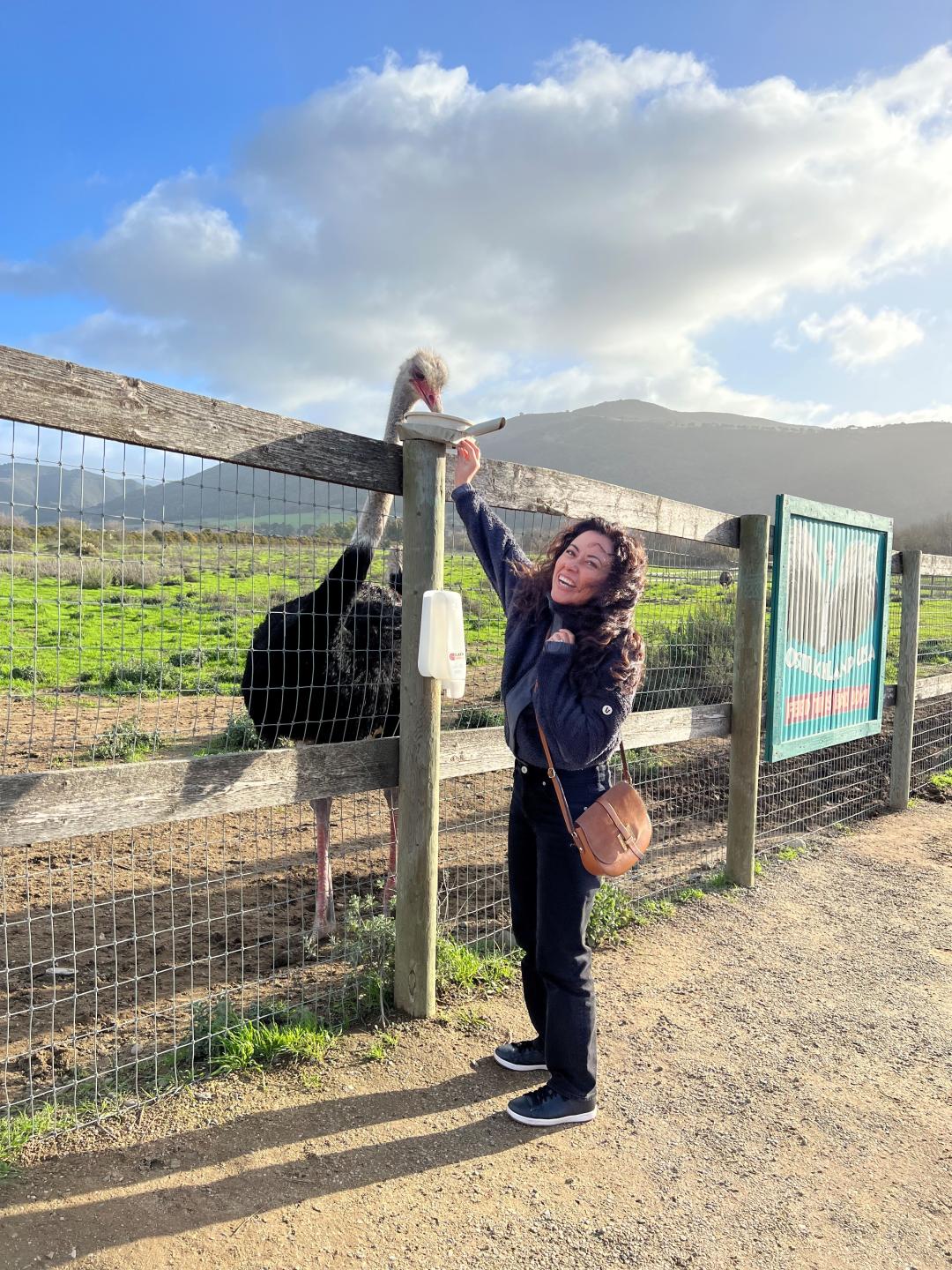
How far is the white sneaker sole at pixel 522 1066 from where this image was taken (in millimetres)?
3402

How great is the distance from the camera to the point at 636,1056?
11.8 ft

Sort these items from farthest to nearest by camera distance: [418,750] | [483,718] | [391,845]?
[483,718]
[391,845]
[418,750]

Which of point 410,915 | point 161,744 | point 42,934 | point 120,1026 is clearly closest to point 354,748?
point 410,915

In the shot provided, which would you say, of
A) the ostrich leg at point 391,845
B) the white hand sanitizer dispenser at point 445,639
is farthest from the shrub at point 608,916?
the white hand sanitizer dispenser at point 445,639

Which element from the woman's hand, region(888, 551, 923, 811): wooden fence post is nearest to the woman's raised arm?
the woman's hand

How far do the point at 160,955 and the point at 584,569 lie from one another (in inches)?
111

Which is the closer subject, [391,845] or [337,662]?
[337,662]

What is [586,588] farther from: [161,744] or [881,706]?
[161,744]

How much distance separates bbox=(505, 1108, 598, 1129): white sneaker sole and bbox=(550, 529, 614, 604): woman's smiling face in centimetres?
167

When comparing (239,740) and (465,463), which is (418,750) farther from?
(239,740)

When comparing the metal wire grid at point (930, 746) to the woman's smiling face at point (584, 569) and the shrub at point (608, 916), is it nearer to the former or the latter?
the shrub at point (608, 916)

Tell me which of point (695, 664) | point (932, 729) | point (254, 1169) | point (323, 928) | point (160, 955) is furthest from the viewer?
point (932, 729)

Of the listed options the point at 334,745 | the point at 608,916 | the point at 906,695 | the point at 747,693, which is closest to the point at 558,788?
the point at 334,745

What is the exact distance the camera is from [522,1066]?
3.40 metres
